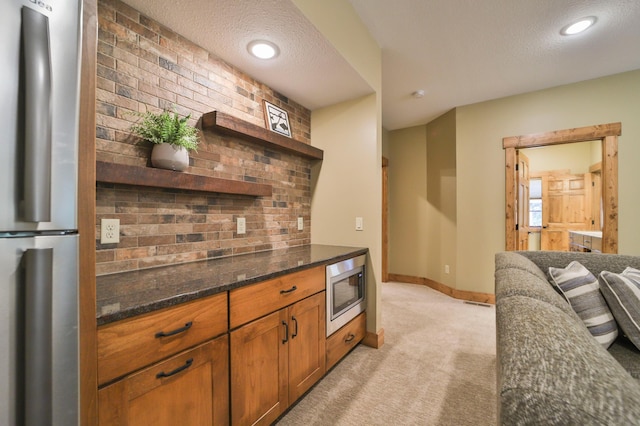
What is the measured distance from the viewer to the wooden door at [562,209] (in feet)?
18.0

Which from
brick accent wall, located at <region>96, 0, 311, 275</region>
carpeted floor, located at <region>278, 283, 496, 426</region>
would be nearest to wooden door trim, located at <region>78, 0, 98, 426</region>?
brick accent wall, located at <region>96, 0, 311, 275</region>

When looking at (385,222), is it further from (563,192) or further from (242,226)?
(563,192)

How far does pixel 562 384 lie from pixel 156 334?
1153 mm

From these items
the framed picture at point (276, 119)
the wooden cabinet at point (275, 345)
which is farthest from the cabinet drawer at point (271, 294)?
the framed picture at point (276, 119)

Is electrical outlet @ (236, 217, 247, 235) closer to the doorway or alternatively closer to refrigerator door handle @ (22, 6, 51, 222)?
refrigerator door handle @ (22, 6, 51, 222)

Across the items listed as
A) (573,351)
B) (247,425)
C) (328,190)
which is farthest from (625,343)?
(328,190)

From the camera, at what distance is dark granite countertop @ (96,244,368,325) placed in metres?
0.95

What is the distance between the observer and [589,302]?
135cm

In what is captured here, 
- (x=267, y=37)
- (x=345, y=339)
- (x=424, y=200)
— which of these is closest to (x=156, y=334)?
(x=345, y=339)

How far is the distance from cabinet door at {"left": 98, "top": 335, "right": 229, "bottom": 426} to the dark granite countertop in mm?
233

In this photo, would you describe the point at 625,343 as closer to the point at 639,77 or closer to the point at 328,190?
the point at 328,190

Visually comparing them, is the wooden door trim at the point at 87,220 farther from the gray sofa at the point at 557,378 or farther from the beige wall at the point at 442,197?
the beige wall at the point at 442,197

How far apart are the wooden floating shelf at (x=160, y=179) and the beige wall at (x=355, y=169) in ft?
3.22

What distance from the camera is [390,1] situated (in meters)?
2.01
